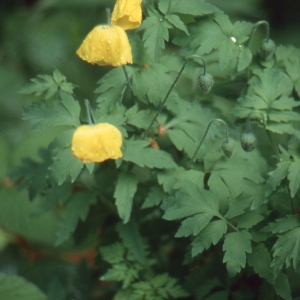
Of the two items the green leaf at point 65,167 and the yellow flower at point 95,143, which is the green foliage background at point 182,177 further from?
the yellow flower at point 95,143

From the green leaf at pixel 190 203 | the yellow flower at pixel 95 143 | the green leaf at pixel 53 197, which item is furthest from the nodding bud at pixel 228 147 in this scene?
the green leaf at pixel 53 197

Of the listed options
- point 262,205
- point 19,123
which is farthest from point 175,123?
point 19,123

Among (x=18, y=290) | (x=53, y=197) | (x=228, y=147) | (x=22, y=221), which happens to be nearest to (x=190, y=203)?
(x=228, y=147)

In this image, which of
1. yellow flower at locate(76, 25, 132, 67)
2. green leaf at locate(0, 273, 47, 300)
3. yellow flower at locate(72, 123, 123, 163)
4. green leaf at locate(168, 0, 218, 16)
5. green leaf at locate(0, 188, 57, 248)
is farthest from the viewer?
Answer: green leaf at locate(0, 188, 57, 248)

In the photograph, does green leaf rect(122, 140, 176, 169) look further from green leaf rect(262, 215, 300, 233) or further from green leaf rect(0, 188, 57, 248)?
green leaf rect(0, 188, 57, 248)

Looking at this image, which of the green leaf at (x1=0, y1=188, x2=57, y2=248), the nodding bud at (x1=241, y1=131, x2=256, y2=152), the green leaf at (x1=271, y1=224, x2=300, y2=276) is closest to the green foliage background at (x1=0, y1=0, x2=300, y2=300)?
the green leaf at (x1=271, y1=224, x2=300, y2=276)

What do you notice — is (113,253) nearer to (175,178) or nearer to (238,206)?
(175,178)
